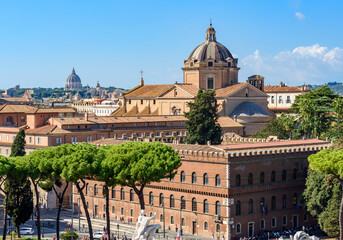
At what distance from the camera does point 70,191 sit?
92.3 metres

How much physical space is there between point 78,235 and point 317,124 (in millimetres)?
43812

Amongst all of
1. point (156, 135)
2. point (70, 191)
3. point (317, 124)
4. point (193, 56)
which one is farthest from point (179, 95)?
point (70, 191)

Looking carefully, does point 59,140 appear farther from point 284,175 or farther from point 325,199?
point 325,199

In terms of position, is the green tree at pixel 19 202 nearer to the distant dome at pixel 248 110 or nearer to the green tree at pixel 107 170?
the green tree at pixel 107 170

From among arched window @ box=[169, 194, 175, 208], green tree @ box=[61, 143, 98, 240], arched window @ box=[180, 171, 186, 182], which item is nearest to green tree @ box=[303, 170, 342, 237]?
arched window @ box=[180, 171, 186, 182]

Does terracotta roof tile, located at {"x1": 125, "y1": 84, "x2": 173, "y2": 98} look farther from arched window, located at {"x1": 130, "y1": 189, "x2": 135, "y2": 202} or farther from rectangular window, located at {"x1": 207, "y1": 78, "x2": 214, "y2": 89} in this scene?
arched window, located at {"x1": 130, "y1": 189, "x2": 135, "y2": 202}

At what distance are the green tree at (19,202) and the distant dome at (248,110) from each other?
56.2 meters

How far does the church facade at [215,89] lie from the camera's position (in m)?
124

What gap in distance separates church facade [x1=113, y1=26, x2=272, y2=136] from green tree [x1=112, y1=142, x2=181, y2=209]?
53.7 m

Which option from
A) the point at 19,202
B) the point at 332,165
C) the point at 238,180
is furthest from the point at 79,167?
the point at 332,165

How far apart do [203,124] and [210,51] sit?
1403 inches

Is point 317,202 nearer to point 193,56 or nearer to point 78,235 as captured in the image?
point 78,235

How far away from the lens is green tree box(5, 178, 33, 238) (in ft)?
241

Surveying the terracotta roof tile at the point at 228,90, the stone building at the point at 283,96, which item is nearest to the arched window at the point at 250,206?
the terracotta roof tile at the point at 228,90
